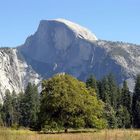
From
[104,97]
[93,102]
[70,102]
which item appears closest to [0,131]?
[70,102]

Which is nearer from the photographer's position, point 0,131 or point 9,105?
point 0,131

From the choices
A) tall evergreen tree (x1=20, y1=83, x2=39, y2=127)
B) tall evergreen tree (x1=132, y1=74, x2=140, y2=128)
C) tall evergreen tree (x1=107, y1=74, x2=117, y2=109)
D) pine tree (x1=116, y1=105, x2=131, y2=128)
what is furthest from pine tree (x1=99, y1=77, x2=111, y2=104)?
tall evergreen tree (x1=20, y1=83, x2=39, y2=127)

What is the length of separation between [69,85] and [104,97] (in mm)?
57439

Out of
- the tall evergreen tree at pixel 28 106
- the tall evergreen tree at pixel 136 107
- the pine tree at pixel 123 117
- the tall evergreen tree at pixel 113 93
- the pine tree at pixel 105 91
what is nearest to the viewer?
the pine tree at pixel 123 117

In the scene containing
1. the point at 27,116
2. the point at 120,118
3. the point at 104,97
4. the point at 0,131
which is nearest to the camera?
the point at 0,131

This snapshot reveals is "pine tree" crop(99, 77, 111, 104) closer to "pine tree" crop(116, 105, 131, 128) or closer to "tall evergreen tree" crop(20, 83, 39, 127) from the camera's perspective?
"pine tree" crop(116, 105, 131, 128)

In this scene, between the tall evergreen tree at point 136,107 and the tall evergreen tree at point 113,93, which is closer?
the tall evergreen tree at point 136,107

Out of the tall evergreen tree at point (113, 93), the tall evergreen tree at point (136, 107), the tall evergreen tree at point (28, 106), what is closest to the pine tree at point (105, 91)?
the tall evergreen tree at point (113, 93)

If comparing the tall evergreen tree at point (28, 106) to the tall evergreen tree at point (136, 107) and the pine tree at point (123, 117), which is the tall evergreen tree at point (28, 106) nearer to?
the pine tree at point (123, 117)

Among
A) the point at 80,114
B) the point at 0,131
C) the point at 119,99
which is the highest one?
the point at 119,99

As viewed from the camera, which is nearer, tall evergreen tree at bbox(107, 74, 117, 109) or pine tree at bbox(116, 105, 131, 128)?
pine tree at bbox(116, 105, 131, 128)

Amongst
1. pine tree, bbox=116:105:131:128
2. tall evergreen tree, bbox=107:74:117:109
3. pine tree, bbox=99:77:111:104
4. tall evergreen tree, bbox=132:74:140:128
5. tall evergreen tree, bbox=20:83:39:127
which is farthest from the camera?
tall evergreen tree, bbox=20:83:39:127

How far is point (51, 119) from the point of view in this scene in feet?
226

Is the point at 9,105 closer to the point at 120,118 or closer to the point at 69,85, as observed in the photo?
the point at 120,118
